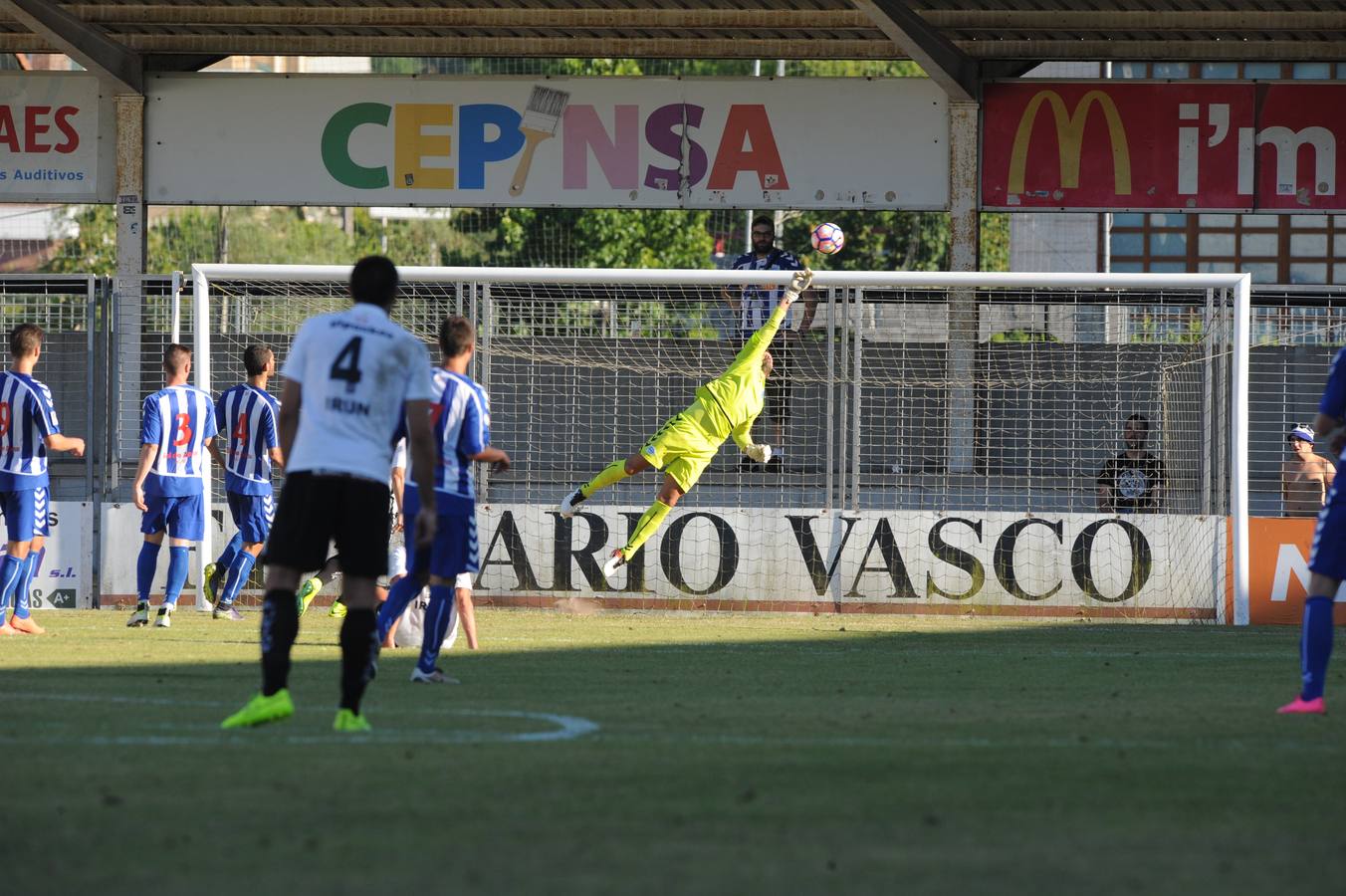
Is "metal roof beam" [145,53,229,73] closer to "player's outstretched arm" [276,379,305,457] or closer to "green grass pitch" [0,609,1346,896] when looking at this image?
"green grass pitch" [0,609,1346,896]

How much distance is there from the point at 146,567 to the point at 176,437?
3.31ft

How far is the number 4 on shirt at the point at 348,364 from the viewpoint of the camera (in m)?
6.71

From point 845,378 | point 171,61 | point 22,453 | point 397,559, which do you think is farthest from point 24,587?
point 171,61

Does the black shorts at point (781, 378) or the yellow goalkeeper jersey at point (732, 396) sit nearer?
the yellow goalkeeper jersey at point (732, 396)

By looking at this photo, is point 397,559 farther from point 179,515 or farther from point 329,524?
point 329,524

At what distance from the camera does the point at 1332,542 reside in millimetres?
7891

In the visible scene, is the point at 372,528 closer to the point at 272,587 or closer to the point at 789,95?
the point at 272,587

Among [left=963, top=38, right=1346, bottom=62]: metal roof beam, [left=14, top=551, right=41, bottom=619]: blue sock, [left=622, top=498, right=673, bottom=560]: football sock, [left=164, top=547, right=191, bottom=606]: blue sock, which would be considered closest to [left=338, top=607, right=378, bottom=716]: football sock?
[left=14, top=551, right=41, bottom=619]: blue sock

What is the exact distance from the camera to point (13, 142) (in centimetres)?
1931

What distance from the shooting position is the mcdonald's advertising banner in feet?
60.2

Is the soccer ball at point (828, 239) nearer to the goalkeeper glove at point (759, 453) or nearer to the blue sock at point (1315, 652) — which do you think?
the goalkeeper glove at point (759, 453)

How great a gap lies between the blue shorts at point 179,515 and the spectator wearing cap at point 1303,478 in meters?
8.96

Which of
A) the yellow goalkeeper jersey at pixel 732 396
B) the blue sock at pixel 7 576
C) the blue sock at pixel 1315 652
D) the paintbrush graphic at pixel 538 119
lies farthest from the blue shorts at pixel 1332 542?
the paintbrush graphic at pixel 538 119

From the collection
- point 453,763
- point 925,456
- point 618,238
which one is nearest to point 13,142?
point 925,456
